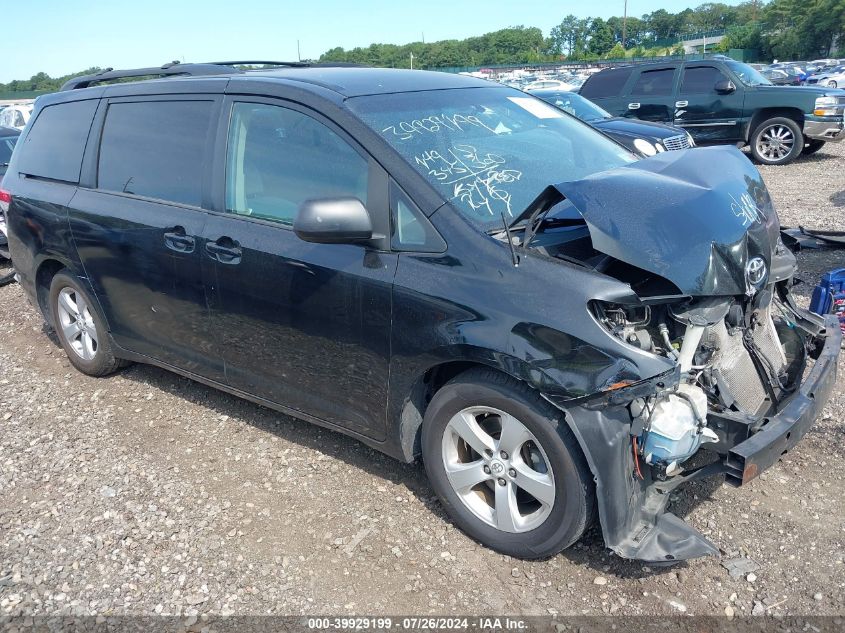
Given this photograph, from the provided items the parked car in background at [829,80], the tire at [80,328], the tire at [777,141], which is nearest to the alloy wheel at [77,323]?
the tire at [80,328]

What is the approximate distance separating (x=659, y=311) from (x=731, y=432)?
1.82 feet

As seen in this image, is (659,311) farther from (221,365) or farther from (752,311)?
(221,365)

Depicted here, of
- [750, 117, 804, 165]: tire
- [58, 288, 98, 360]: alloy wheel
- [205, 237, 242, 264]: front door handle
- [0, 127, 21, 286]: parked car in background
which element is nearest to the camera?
[205, 237, 242, 264]: front door handle

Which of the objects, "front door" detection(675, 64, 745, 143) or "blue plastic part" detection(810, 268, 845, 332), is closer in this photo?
"blue plastic part" detection(810, 268, 845, 332)

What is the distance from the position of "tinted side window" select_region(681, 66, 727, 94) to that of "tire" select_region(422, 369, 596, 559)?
11.9 metres

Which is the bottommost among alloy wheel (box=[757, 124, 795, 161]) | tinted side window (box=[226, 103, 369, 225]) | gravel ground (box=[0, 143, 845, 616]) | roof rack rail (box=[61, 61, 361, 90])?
alloy wheel (box=[757, 124, 795, 161])

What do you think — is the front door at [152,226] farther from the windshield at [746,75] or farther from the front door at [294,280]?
the windshield at [746,75]

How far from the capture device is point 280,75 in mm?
3773

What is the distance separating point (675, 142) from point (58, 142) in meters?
7.85

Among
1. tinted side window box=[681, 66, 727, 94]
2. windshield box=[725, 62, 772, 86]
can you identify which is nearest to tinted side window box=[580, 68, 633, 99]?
tinted side window box=[681, 66, 727, 94]

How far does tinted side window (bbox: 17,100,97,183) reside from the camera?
15.0 ft

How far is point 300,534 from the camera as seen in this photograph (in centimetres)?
331

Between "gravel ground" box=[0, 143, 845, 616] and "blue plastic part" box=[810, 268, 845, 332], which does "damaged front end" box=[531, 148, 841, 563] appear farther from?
"blue plastic part" box=[810, 268, 845, 332]

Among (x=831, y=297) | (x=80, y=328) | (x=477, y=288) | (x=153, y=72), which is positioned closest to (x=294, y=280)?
(x=477, y=288)
